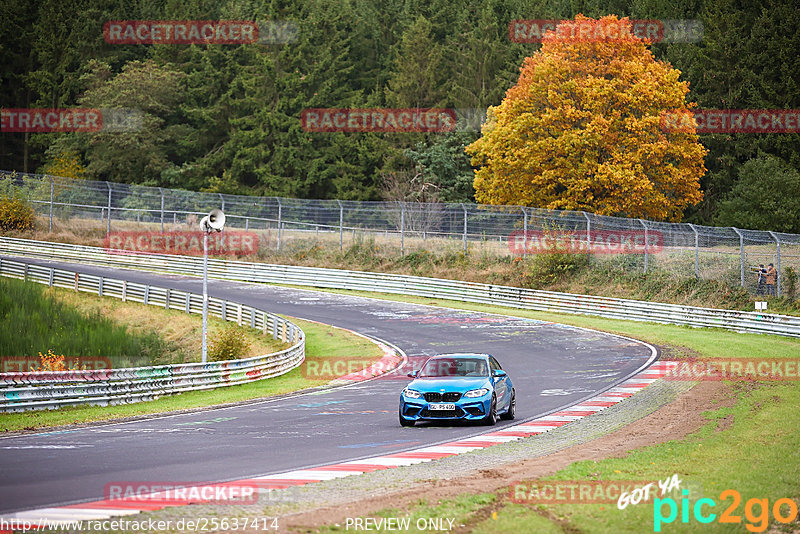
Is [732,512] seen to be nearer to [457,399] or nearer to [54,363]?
[457,399]

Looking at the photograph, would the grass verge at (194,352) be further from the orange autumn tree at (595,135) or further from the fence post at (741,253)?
the orange autumn tree at (595,135)

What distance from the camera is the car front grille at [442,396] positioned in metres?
16.4

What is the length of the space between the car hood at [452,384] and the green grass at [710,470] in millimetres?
3852

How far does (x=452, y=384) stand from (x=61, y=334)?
19.1 meters

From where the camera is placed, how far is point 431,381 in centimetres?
1695

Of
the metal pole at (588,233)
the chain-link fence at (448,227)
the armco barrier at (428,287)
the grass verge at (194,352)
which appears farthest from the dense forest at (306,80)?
the grass verge at (194,352)

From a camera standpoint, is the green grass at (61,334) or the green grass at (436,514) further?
the green grass at (61,334)

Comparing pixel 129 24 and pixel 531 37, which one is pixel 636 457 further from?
pixel 129 24

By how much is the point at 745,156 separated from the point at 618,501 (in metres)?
60.4

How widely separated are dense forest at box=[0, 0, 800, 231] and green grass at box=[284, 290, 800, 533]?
50446 millimetres

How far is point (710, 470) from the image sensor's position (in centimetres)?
1126

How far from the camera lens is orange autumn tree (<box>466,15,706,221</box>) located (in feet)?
156

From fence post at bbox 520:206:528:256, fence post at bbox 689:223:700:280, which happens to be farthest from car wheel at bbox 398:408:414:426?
fence post at bbox 520:206:528:256

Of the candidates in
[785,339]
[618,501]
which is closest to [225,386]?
[618,501]
